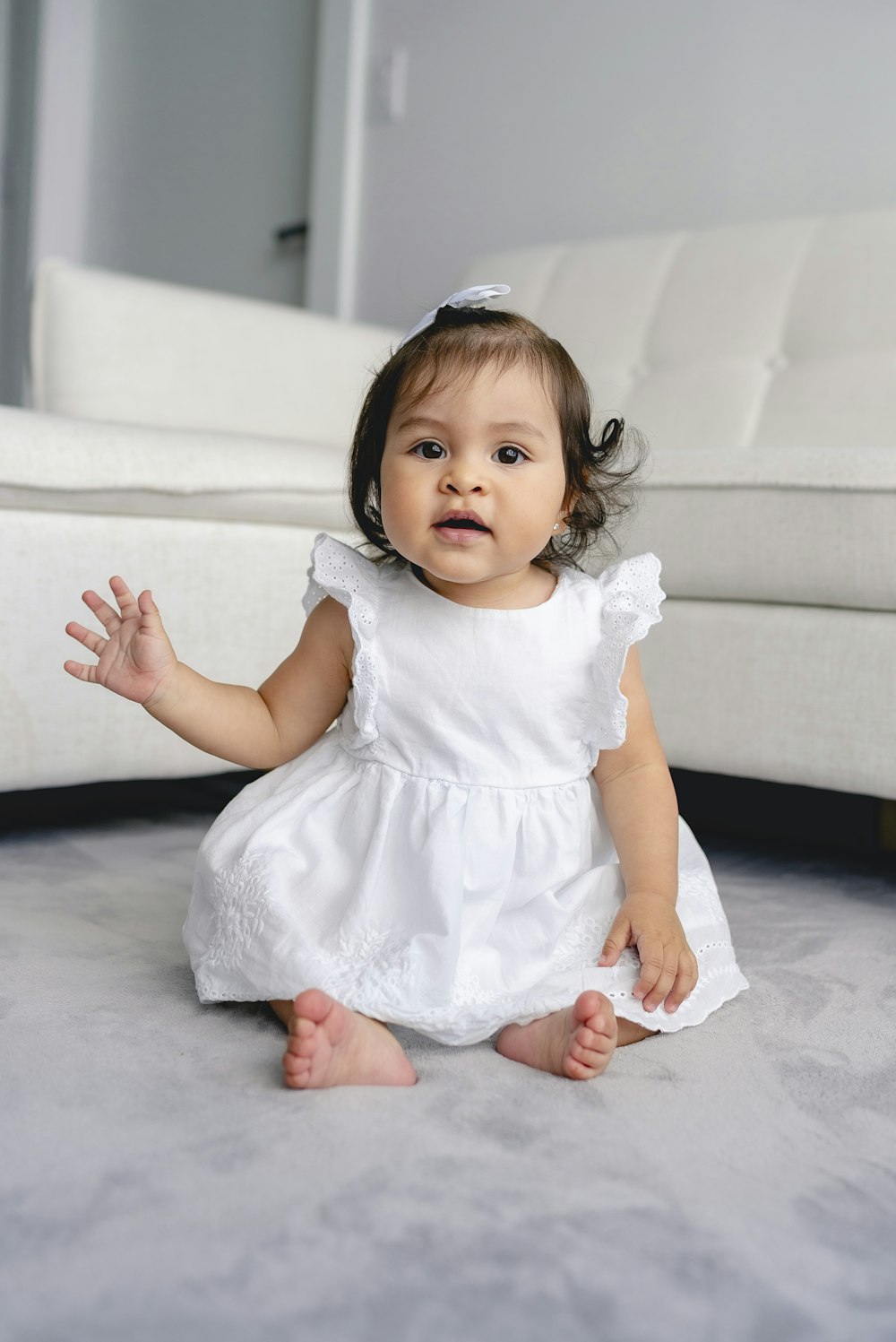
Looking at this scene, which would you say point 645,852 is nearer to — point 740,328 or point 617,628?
point 617,628

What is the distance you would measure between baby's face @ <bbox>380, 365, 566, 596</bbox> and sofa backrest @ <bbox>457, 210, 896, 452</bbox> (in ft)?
3.04

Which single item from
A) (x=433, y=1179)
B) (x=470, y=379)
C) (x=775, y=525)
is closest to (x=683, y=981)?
(x=433, y=1179)

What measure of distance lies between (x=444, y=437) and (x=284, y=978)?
38 centimetres

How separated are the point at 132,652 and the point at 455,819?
0.26 meters

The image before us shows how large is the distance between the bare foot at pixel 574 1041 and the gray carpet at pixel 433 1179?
0.04ft

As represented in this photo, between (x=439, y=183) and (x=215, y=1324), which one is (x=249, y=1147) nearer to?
(x=215, y=1324)

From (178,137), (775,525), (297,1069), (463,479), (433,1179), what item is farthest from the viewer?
(178,137)

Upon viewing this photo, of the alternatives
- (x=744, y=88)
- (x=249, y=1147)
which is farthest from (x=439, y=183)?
(x=249, y=1147)

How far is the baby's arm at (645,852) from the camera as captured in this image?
2.82 feet

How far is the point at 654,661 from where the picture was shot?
1384 millimetres

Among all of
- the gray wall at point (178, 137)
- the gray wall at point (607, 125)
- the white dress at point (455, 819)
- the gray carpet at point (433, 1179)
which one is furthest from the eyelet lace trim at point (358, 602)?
the gray wall at point (178, 137)

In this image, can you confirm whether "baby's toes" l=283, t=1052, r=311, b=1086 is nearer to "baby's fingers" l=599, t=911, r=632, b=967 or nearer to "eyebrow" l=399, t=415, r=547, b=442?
"baby's fingers" l=599, t=911, r=632, b=967

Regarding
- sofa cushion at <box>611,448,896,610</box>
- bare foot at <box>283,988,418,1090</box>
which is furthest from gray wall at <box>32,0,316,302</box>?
bare foot at <box>283,988,418,1090</box>

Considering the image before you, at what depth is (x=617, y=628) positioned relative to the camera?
37.2 inches
